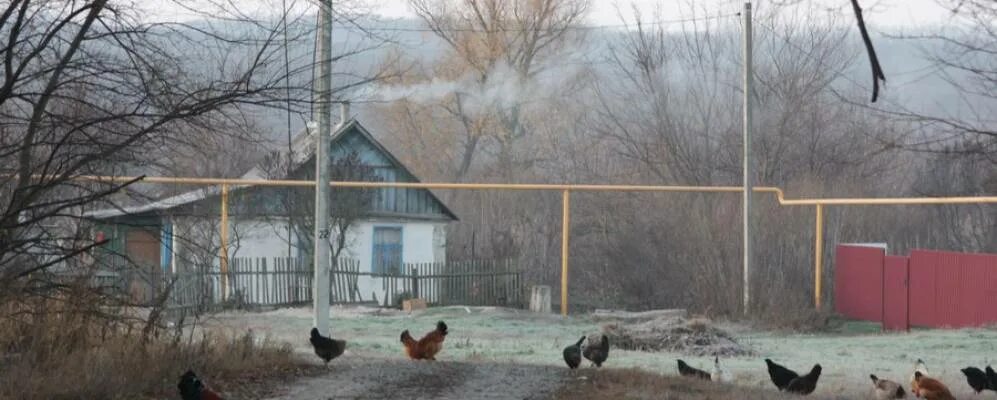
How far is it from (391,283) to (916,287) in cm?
1131

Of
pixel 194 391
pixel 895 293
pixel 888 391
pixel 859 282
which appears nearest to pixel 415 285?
pixel 859 282

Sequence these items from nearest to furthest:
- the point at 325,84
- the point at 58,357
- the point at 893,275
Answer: the point at 58,357
the point at 325,84
the point at 893,275

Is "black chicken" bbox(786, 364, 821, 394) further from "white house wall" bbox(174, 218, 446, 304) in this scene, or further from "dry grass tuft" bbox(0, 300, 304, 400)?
"white house wall" bbox(174, 218, 446, 304)

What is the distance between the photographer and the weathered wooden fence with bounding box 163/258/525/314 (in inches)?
1178

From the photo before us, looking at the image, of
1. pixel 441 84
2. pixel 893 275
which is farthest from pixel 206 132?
pixel 441 84

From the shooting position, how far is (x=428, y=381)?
12008 mm

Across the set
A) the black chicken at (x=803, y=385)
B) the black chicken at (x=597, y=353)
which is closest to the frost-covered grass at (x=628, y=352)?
the black chicken at (x=803, y=385)

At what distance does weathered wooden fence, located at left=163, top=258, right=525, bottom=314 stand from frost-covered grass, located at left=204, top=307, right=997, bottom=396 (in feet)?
6.01

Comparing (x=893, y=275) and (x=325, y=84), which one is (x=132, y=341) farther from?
(x=893, y=275)

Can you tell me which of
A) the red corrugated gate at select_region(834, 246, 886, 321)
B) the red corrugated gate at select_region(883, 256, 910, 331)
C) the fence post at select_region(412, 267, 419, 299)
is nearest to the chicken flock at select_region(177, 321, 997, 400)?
the red corrugated gate at select_region(883, 256, 910, 331)

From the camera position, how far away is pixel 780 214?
30.7 meters

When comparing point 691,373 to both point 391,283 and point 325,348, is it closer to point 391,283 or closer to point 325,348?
point 325,348

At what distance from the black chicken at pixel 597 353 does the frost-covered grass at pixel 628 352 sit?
28.4 inches

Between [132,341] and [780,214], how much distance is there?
69.9ft
